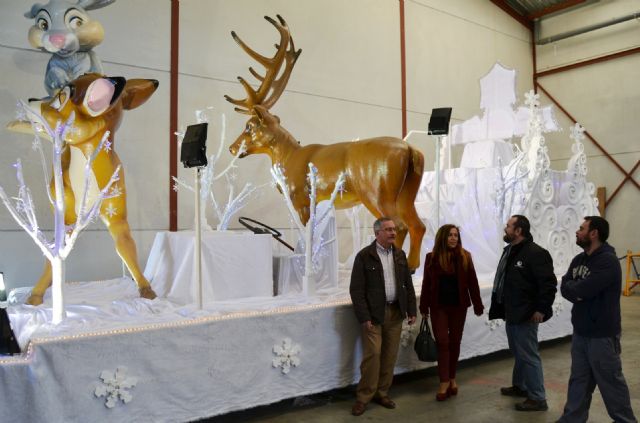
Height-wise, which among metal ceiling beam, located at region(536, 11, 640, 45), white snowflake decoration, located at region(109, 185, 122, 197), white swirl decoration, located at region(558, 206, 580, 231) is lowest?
white swirl decoration, located at region(558, 206, 580, 231)

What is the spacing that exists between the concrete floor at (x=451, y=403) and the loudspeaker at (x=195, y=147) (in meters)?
1.61

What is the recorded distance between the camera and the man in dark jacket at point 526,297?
134 inches

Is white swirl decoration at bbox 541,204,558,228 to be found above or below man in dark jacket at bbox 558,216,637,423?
above

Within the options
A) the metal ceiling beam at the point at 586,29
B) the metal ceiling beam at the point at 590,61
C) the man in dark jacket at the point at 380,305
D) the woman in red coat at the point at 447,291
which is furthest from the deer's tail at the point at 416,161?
the metal ceiling beam at the point at 586,29

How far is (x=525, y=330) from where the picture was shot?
3.52 m

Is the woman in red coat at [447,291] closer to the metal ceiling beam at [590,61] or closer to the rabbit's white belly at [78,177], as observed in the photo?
the rabbit's white belly at [78,177]

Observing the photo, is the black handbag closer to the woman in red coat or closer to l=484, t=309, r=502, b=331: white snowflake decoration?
the woman in red coat

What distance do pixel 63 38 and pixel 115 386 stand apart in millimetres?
2443

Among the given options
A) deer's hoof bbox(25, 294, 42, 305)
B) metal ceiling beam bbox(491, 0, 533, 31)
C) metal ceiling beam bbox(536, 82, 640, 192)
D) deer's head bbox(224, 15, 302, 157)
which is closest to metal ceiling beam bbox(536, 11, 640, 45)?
metal ceiling beam bbox(491, 0, 533, 31)

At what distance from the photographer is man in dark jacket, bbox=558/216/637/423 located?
2891 mm

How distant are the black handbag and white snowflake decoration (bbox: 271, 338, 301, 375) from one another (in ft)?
2.84

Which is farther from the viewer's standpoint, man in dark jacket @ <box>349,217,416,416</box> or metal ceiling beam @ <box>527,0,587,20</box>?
metal ceiling beam @ <box>527,0,587,20</box>

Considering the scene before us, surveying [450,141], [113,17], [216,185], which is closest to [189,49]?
[113,17]

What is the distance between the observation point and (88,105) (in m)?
3.55
